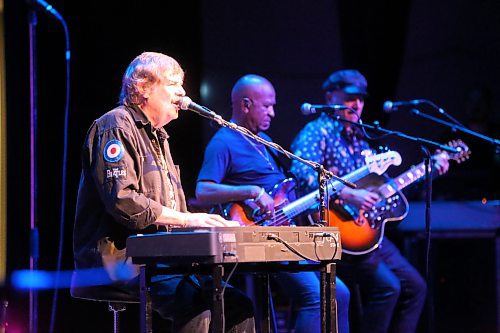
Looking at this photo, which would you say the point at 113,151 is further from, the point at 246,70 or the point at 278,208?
the point at 246,70

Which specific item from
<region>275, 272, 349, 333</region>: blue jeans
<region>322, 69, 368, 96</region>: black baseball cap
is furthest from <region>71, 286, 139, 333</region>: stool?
<region>322, 69, 368, 96</region>: black baseball cap

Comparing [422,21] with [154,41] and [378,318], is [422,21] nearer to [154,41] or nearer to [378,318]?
[154,41]

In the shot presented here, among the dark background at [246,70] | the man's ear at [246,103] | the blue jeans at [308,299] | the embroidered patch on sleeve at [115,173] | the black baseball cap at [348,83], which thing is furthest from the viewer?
the black baseball cap at [348,83]

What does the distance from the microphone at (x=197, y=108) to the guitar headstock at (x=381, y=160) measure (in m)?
1.99

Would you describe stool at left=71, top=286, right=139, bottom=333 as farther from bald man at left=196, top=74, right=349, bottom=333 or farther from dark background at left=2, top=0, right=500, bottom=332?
dark background at left=2, top=0, right=500, bottom=332

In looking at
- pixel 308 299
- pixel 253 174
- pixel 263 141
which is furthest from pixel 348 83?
pixel 263 141

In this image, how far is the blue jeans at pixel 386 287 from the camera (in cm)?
511

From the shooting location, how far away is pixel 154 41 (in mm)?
5762

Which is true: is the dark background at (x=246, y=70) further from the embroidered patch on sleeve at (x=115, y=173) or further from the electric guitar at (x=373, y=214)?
the embroidered patch on sleeve at (x=115, y=173)

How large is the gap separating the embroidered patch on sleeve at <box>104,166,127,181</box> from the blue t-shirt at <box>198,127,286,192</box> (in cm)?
152

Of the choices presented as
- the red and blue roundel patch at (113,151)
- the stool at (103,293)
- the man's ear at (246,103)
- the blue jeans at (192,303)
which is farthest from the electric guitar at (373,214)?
the red and blue roundel patch at (113,151)

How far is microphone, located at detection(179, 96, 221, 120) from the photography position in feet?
11.4

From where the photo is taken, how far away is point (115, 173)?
3.29 metres

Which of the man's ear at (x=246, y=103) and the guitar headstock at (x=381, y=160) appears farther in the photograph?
the guitar headstock at (x=381, y=160)
